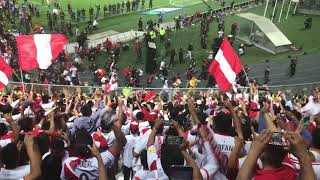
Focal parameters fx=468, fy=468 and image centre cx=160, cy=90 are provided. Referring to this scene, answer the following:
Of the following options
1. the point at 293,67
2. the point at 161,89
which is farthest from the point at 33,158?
the point at 293,67

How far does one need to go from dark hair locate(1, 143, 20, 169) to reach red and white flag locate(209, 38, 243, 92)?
5.78 metres

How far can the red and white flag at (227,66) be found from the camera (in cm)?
937

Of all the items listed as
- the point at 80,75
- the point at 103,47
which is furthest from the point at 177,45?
the point at 80,75

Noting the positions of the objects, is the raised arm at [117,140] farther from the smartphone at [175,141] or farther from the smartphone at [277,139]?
the smartphone at [277,139]

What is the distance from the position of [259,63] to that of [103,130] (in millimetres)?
21153

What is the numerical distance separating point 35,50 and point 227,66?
4.19 meters

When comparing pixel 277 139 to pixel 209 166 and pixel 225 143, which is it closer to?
pixel 209 166

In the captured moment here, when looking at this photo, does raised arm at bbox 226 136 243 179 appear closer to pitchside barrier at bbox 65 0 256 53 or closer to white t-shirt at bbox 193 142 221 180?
white t-shirt at bbox 193 142 221 180

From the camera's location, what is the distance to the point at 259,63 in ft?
85.1

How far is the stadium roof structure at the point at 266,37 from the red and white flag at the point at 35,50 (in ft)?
62.8

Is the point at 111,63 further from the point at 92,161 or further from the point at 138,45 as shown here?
the point at 92,161

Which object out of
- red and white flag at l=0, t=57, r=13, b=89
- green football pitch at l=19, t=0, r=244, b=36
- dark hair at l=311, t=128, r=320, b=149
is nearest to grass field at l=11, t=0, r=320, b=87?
green football pitch at l=19, t=0, r=244, b=36

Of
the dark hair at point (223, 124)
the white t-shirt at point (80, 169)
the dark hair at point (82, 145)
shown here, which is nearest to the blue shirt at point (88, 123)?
the dark hair at point (82, 145)

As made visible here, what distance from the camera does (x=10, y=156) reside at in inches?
167
